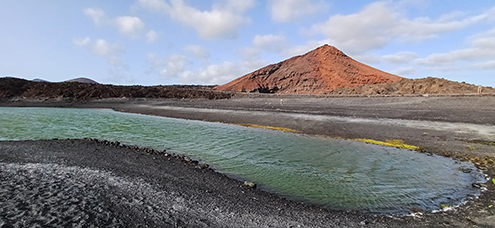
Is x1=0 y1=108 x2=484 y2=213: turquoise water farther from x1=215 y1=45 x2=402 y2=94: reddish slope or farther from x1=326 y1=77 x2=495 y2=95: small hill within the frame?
x1=215 y1=45 x2=402 y2=94: reddish slope

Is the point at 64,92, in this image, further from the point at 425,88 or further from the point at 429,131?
the point at 425,88

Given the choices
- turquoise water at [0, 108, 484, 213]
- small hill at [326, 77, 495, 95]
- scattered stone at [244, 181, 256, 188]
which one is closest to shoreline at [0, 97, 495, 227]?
turquoise water at [0, 108, 484, 213]

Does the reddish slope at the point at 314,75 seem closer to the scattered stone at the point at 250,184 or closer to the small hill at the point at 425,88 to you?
the small hill at the point at 425,88

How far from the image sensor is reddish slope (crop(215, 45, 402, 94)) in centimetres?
5241

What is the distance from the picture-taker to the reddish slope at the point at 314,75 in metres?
52.4

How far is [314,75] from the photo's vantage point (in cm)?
5972

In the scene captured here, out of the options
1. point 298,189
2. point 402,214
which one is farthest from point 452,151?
point 298,189

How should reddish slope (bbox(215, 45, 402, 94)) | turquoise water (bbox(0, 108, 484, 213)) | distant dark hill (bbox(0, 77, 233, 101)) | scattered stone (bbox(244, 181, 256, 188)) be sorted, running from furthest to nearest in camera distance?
reddish slope (bbox(215, 45, 402, 94)), distant dark hill (bbox(0, 77, 233, 101)), scattered stone (bbox(244, 181, 256, 188)), turquoise water (bbox(0, 108, 484, 213))

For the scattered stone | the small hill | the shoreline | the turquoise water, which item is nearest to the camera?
the shoreline

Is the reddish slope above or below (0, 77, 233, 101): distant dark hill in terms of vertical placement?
above

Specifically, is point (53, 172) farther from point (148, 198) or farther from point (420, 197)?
point (420, 197)

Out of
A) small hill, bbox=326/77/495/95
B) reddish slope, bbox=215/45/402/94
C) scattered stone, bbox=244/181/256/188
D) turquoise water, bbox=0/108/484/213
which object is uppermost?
reddish slope, bbox=215/45/402/94

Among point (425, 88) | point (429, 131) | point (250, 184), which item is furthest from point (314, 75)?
point (250, 184)

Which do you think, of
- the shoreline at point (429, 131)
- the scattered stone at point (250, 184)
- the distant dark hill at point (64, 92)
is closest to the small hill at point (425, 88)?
the shoreline at point (429, 131)
